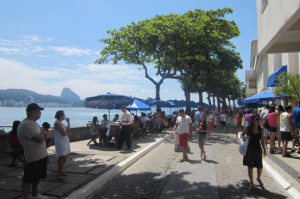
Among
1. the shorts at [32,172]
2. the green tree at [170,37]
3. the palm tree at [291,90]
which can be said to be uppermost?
the green tree at [170,37]

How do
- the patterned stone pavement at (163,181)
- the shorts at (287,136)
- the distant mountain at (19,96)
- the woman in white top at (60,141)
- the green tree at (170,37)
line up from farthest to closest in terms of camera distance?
the distant mountain at (19,96) < the green tree at (170,37) < the shorts at (287,136) < the woman in white top at (60,141) < the patterned stone pavement at (163,181)

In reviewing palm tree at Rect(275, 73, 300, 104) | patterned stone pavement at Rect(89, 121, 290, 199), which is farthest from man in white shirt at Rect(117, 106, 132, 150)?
palm tree at Rect(275, 73, 300, 104)

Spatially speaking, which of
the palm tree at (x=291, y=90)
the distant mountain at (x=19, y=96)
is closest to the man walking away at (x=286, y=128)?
the palm tree at (x=291, y=90)

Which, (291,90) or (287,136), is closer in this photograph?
(287,136)

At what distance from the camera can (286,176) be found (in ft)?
20.0

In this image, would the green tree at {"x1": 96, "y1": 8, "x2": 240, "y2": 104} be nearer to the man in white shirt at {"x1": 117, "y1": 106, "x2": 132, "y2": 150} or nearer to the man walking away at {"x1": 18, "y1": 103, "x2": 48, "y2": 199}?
the man in white shirt at {"x1": 117, "y1": 106, "x2": 132, "y2": 150}

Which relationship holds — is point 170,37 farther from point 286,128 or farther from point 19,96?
point 19,96

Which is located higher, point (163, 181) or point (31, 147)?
point (31, 147)

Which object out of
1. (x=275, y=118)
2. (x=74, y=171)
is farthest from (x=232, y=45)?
(x=74, y=171)

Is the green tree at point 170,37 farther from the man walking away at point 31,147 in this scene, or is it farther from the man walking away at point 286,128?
the man walking away at point 31,147

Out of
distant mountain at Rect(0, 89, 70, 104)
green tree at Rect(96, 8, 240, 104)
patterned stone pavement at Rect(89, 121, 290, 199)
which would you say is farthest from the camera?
distant mountain at Rect(0, 89, 70, 104)

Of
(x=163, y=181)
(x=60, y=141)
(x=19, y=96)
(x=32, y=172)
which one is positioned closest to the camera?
(x=32, y=172)

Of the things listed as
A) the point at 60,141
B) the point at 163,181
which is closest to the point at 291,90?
the point at 163,181

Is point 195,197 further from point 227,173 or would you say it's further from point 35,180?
point 35,180
